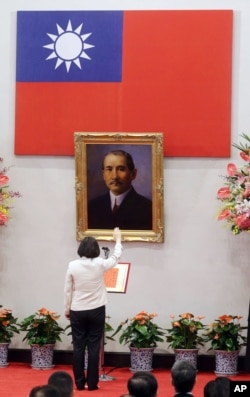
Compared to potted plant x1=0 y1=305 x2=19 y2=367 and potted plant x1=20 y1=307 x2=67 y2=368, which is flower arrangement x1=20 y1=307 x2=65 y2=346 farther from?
potted plant x1=0 y1=305 x2=19 y2=367

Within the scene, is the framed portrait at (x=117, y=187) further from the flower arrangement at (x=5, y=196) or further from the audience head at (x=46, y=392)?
the audience head at (x=46, y=392)

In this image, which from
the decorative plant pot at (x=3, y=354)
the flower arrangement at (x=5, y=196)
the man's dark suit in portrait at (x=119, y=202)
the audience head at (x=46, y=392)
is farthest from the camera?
the man's dark suit in portrait at (x=119, y=202)

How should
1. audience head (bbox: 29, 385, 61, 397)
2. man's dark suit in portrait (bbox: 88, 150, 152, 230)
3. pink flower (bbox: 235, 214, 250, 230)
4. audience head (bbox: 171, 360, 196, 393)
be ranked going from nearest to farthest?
1. audience head (bbox: 29, 385, 61, 397)
2. audience head (bbox: 171, 360, 196, 393)
3. pink flower (bbox: 235, 214, 250, 230)
4. man's dark suit in portrait (bbox: 88, 150, 152, 230)

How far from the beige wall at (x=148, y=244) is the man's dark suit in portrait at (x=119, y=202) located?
10.0 inches

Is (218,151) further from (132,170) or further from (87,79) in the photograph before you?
(87,79)

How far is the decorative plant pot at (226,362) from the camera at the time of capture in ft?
35.6

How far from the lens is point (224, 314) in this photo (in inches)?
443

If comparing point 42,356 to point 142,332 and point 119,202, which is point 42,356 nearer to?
point 142,332

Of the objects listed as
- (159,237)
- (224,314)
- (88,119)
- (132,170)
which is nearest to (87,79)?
(88,119)

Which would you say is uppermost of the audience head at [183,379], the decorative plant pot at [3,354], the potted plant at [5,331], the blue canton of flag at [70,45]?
the blue canton of flag at [70,45]

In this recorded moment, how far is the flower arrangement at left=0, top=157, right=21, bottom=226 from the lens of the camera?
11102mm

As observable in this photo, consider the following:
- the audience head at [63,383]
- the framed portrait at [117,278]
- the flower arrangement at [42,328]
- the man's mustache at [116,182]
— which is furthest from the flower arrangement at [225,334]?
the audience head at [63,383]

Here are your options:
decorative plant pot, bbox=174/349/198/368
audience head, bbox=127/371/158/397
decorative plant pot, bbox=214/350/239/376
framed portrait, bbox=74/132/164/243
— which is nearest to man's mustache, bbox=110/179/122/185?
framed portrait, bbox=74/132/164/243

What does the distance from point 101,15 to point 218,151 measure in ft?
7.54
